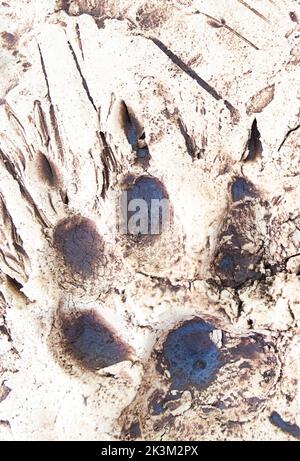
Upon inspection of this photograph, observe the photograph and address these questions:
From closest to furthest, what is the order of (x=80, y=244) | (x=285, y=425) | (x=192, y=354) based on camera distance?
1. (x=285, y=425)
2. (x=192, y=354)
3. (x=80, y=244)

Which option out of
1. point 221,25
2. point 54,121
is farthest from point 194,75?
point 54,121

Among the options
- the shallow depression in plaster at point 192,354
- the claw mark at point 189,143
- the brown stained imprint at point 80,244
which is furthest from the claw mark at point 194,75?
the shallow depression in plaster at point 192,354

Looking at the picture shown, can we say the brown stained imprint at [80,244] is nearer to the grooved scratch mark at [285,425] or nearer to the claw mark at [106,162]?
the claw mark at [106,162]

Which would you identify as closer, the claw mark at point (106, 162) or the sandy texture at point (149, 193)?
the sandy texture at point (149, 193)

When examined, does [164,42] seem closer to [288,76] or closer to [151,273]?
[288,76]

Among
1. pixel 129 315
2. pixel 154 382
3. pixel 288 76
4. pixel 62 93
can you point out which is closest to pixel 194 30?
pixel 288 76

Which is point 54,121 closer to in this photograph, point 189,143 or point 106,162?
point 106,162

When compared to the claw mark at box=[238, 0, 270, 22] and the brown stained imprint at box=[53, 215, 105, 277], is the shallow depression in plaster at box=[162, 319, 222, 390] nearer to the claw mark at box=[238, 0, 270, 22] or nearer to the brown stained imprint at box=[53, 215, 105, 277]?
the brown stained imprint at box=[53, 215, 105, 277]
